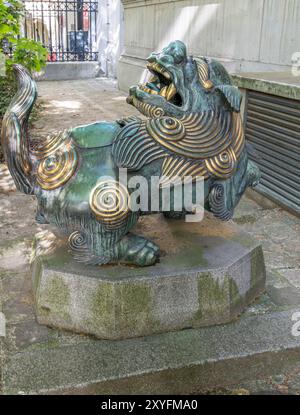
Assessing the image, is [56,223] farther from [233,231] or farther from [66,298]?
[233,231]

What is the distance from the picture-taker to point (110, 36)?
16.2 meters

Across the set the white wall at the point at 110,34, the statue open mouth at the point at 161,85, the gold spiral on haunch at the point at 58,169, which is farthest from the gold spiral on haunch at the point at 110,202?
the white wall at the point at 110,34

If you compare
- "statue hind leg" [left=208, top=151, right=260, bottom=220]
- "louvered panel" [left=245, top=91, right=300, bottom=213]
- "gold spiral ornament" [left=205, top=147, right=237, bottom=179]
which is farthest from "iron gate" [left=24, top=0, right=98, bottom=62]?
"gold spiral ornament" [left=205, top=147, right=237, bottom=179]

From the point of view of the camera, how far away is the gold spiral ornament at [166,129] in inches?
101

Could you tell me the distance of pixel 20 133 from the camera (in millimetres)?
2596

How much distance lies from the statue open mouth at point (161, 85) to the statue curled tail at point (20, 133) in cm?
65

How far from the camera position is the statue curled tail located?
8.52 ft

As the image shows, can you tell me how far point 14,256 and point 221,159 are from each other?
5.92 ft

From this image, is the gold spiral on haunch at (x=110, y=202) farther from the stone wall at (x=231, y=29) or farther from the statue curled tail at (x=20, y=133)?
the stone wall at (x=231, y=29)
